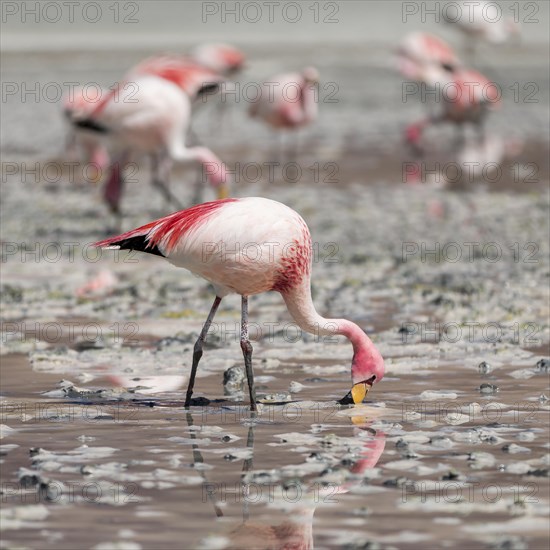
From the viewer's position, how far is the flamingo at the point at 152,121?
507 inches

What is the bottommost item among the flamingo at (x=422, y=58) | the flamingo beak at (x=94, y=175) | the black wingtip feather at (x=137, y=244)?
the flamingo beak at (x=94, y=175)

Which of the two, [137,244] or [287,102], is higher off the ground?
[137,244]

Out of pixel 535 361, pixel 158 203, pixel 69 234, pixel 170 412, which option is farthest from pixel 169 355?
pixel 158 203

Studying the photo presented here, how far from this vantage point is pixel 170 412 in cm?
646

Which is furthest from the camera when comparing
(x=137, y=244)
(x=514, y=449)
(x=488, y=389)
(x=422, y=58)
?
(x=422, y=58)

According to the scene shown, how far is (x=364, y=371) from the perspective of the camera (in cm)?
646

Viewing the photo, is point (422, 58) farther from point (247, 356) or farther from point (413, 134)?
point (247, 356)

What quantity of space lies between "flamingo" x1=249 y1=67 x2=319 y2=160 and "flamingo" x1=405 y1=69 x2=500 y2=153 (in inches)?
70.2

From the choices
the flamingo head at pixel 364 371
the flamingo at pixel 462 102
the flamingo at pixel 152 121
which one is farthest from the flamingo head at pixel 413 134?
the flamingo head at pixel 364 371

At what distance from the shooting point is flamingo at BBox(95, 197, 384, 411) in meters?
6.50

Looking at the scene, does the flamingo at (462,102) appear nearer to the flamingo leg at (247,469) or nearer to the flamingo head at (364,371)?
the flamingo head at (364,371)

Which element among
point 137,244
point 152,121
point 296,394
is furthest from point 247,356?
point 152,121

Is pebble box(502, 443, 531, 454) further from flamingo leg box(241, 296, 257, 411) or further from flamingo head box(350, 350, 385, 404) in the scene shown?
flamingo leg box(241, 296, 257, 411)

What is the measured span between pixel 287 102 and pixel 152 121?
6.67 meters
